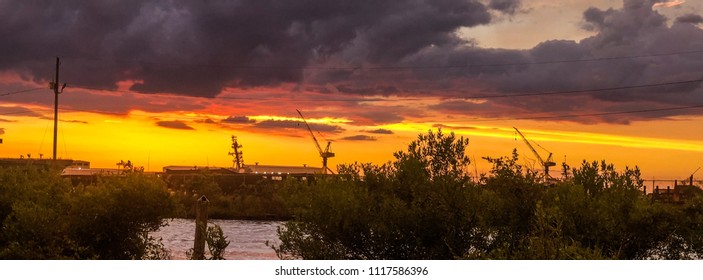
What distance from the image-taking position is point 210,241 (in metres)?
15.8

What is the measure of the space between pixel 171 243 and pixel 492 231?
101ft

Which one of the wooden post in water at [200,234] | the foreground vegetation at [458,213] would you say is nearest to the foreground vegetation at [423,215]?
the foreground vegetation at [458,213]

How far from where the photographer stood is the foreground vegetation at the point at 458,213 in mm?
15594

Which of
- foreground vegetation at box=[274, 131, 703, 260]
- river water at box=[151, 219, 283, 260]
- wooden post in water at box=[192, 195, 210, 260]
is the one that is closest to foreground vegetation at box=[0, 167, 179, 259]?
wooden post in water at box=[192, 195, 210, 260]

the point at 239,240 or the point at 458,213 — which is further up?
the point at 458,213

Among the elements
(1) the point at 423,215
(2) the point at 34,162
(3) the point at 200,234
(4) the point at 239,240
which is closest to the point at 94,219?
(3) the point at 200,234

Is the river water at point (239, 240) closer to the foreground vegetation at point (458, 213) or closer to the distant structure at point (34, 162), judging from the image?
the distant structure at point (34, 162)

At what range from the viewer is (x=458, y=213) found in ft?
51.4

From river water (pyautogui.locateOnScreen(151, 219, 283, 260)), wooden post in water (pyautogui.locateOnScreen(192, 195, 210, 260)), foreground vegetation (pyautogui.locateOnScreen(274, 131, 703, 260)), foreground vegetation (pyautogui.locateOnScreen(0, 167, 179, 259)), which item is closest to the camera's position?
foreground vegetation (pyautogui.locateOnScreen(274, 131, 703, 260))

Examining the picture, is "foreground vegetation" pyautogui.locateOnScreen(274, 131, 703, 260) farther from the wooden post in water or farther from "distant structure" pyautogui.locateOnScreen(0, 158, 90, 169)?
"distant structure" pyautogui.locateOnScreen(0, 158, 90, 169)

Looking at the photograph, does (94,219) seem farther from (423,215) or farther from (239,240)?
(239,240)

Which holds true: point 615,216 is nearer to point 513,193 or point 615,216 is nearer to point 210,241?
point 513,193

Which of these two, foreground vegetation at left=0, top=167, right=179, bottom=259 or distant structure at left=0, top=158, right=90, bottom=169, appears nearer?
foreground vegetation at left=0, top=167, right=179, bottom=259

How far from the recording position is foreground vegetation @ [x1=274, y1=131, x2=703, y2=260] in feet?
51.2
